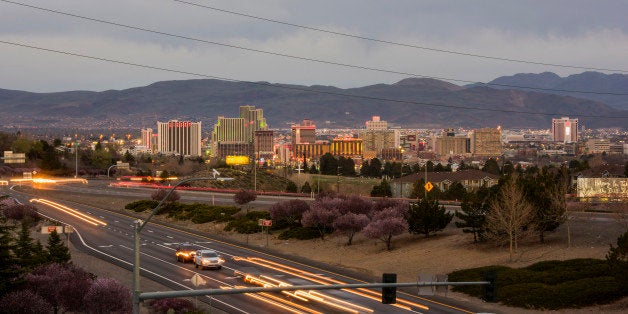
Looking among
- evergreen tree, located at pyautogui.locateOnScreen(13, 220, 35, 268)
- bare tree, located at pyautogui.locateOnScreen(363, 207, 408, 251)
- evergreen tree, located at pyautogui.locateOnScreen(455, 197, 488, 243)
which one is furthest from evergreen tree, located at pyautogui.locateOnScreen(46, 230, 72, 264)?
evergreen tree, located at pyautogui.locateOnScreen(455, 197, 488, 243)

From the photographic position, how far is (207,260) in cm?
6141

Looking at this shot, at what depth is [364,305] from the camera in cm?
4578

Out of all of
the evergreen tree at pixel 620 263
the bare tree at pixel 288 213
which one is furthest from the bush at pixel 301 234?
the evergreen tree at pixel 620 263

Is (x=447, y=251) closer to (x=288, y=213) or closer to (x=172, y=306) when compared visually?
(x=288, y=213)

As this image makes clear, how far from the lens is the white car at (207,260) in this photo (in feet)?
201

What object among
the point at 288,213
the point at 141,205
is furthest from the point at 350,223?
the point at 141,205

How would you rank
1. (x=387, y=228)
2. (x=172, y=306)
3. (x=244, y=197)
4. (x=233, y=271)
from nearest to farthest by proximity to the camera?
(x=172, y=306) → (x=233, y=271) → (x=387, y=228) → (x=244, y=197)

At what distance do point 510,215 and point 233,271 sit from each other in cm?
2002

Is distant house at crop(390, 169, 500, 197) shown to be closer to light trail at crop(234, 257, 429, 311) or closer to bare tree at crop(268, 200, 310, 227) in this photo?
bare tree at crop(268, 200, 310, 227)

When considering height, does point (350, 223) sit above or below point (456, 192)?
below

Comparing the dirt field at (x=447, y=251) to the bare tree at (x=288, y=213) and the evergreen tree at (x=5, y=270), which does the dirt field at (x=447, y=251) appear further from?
the evergreen tree at (x=5, y=270)

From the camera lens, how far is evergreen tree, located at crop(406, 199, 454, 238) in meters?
70.2

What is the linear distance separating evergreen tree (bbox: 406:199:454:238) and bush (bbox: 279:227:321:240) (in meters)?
12.5

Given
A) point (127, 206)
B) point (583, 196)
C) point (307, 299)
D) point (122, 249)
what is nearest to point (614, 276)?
point (307, 299)
